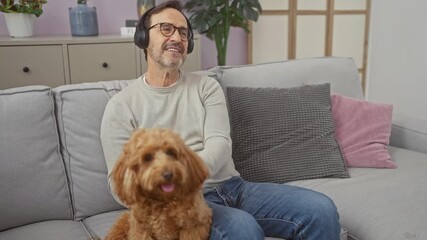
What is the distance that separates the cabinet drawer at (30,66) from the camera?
251 centimetres

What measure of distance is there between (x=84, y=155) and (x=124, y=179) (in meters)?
0.64

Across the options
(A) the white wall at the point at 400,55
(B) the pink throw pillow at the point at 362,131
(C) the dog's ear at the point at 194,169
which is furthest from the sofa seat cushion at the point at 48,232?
(A) the white wall at the point at 400,55

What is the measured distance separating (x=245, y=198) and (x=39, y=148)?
748 mm

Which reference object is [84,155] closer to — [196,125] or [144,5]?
[196,125]

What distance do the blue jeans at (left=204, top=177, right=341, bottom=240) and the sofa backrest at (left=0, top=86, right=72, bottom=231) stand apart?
0.56 m

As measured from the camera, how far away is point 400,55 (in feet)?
12.1

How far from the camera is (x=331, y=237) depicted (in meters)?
1.34

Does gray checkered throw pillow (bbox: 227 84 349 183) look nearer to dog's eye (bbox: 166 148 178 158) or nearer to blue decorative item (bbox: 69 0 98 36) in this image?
dog's eye (bbox: 166 148 178 158)

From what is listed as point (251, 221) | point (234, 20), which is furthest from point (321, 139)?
point (234, 20)

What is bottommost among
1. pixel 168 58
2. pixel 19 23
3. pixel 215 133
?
pixel 215 133

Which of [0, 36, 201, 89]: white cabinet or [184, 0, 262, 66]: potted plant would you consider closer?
[0, 36, 201, 89]: white cabinet

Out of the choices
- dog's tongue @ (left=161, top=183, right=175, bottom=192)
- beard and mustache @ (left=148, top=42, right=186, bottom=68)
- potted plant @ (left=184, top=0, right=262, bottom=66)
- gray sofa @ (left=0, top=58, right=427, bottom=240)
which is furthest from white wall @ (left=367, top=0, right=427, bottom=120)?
dog's tongue @ (left=161, top=183, right=175, bottom=192)

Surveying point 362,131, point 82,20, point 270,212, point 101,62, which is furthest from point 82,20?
point 270,212

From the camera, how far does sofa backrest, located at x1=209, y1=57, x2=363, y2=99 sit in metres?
2.01
